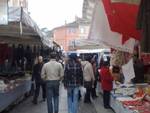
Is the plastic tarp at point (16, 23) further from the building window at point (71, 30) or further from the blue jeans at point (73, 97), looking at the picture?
the building window at point (71, 30)

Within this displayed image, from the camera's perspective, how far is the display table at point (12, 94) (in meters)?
14.2

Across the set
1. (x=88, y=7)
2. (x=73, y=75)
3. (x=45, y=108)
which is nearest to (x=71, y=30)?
(x=45, y=108)

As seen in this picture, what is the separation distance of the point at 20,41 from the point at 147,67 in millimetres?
4450

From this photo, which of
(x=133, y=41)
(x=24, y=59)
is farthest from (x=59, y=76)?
(x=24, y=59)

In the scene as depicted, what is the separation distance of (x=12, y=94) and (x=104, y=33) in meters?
9.79

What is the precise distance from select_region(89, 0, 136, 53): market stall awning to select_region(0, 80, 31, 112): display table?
775cm

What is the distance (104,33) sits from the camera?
6520 millimetres

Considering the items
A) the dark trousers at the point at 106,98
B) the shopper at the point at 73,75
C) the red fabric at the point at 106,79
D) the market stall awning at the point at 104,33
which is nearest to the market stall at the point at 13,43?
the shopper at the point at 73,75

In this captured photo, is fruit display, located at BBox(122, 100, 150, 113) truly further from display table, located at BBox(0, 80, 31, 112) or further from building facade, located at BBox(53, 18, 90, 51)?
building facade, located at BBox(53, 18, 90, 51)

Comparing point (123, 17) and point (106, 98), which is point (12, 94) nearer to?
point (106, 98)

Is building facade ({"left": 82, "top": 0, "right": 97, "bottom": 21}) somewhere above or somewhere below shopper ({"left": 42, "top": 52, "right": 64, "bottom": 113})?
above

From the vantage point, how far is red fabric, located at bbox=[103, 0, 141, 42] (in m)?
6.11

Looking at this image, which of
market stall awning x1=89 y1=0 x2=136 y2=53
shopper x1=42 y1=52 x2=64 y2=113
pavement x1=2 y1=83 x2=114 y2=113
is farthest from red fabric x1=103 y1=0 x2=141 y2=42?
pavement x1=2 y1=83 x2=114 y2=113

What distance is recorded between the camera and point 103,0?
241 inches
